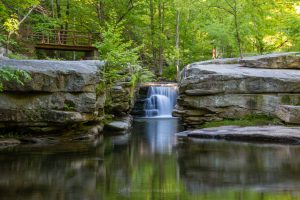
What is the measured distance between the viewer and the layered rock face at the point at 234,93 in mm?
15336

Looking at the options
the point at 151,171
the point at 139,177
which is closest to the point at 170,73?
the point at 151,171

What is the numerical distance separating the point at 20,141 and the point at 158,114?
12.3 m

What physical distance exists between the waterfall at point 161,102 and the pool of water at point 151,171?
10463 mm

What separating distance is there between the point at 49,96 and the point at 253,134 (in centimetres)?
784

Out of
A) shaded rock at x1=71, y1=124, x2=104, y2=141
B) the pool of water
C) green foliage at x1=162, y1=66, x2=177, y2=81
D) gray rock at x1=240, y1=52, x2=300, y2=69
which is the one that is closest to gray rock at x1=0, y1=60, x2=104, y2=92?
shaded rock at x1=71, y1=124, x2=104, y2=141

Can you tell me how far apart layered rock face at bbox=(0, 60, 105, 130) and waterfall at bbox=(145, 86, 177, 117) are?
10453 millimetres

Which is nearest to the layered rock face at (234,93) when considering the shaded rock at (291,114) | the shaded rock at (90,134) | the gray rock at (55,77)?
the shaded rock at (291,114)

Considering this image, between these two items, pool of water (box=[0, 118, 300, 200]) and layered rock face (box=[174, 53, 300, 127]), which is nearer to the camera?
pool of water (box=[0, 118, 300, 200])

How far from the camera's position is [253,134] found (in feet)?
43.3

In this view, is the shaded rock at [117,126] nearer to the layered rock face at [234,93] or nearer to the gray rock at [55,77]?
the layered rock face at [234,93]

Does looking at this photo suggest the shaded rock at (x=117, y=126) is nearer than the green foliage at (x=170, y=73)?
Yes

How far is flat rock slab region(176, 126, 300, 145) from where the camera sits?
12.6 m

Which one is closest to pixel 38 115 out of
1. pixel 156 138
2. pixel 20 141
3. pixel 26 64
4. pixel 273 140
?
pixel 20 141

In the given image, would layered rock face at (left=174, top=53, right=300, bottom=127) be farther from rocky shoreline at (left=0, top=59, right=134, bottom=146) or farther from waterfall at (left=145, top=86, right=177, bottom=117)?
waterfall at (left=145, top=86, right=177, bottom=117)
